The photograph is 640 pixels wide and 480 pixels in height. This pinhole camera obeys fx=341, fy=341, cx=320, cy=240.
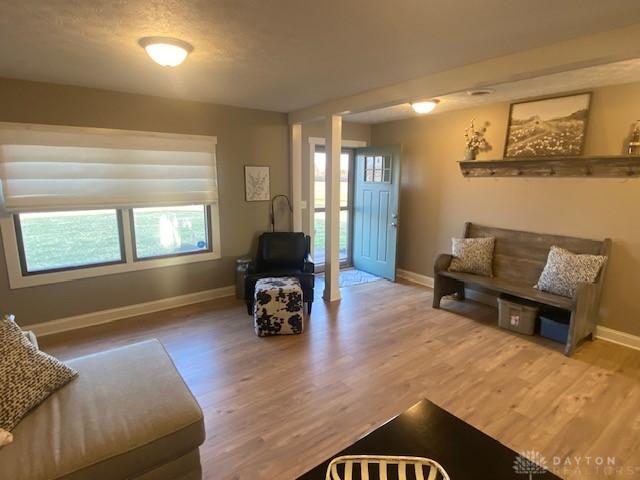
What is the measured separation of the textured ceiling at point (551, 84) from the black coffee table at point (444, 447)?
2596 mm

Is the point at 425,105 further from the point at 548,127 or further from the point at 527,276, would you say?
the point at 527,276

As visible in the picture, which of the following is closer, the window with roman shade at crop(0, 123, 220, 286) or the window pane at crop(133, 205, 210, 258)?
the window with roman shade at crop(0, 123, 220, 286)

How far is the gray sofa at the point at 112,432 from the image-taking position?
51.2 inches

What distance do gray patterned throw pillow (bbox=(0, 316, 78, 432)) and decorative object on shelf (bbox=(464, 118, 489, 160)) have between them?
4228 millimetres

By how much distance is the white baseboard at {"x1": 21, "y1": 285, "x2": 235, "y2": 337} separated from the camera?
10.9ft

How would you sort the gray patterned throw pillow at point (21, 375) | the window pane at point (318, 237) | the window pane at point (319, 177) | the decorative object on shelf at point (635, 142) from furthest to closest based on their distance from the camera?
the window pane at point (318, 237) < the window pane at point (319, 177) < the decorative object on shelf at point (635, 142) < the gray patterned throw pillow at point (21, 375)

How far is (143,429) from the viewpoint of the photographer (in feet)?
4.78

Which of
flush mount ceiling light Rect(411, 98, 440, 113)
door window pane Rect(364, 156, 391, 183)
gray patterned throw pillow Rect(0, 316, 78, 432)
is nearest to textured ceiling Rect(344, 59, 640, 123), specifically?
flush mount ceiling light Rect(411, 98, 440, 113)

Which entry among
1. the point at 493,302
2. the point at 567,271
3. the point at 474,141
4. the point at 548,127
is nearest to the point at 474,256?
the point at 493,302

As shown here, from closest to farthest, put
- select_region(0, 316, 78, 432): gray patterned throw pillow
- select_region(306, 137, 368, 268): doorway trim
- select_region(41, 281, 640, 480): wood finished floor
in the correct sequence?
select_region(0, 316, 78, 432): gray patterned throw pillow
select_region(41, 281, 640, 480): wood finished floor
select_region(306, 137, 368, 268): doorway trim

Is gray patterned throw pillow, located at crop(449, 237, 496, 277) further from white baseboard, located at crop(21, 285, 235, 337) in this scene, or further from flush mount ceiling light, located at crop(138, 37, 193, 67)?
flush mount ceiling light, located at crop(138, 37, 193, 67)

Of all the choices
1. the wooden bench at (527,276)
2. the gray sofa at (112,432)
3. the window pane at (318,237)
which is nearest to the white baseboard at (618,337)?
the wooden bench at (527,276)

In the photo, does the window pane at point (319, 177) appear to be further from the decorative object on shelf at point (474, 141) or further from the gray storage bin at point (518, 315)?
the gray storage bin at point (518, 315)

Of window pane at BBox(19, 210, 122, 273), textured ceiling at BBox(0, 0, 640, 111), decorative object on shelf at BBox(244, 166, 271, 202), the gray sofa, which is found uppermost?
textured ceiling at BBox(0, 0, 640, 111)
